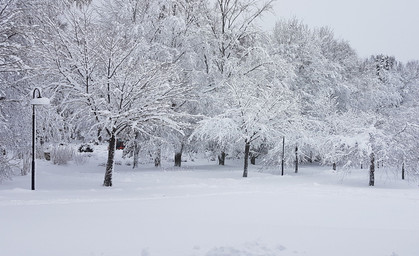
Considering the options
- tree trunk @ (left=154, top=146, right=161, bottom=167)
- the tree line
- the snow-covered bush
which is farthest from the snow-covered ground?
tree trunk @ (left=154, top=146, right=161, bottom=167)

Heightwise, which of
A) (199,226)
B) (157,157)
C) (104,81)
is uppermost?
(104,81)

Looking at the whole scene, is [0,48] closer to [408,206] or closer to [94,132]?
[94,132]

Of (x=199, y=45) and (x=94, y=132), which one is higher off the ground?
(x=199, y=45)

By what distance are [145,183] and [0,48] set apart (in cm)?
743

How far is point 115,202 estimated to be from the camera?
926cm

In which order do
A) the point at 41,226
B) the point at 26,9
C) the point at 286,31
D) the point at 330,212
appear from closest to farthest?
the point at 41,226 < the point at 330,212 < the point at 26,9 < the point at 286,31

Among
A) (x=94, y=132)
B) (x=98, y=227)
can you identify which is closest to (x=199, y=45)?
(x=94, y=132)

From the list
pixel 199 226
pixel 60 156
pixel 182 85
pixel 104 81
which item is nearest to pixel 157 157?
pixel 182 85

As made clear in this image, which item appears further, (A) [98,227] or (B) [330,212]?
(B) [330,212]

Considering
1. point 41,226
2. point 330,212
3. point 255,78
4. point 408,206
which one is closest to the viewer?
point 41,226

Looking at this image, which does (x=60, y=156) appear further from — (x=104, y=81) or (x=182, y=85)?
(x=104, y=81)

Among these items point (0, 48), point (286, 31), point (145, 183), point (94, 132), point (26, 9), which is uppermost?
point (286, 31)

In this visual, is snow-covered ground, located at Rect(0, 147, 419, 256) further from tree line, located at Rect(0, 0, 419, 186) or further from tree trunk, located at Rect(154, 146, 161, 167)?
tree trunk, located at Rect(154, 146, 161, 167)

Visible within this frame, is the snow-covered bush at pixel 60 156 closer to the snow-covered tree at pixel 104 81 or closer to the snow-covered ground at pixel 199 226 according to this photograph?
the snow-covered tree at pixel 104 81
